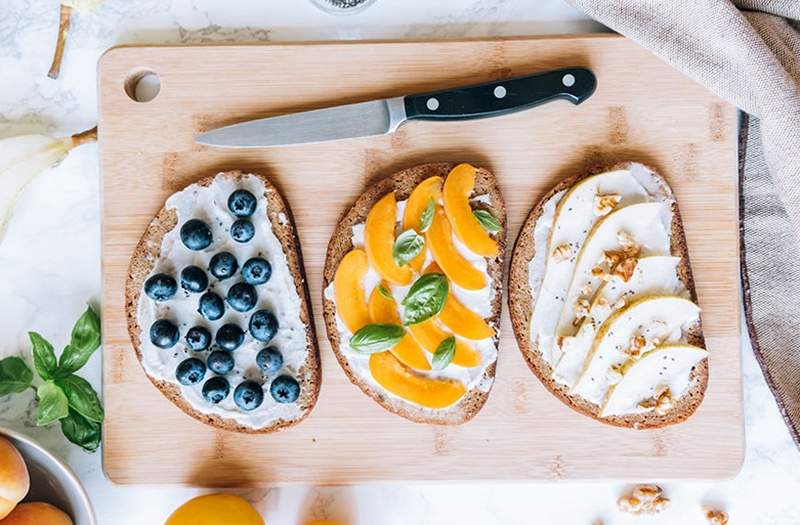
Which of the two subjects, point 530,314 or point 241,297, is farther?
point 530,314

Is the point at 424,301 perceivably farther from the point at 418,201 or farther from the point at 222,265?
the point at 222,265

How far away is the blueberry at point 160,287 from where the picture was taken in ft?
7.12

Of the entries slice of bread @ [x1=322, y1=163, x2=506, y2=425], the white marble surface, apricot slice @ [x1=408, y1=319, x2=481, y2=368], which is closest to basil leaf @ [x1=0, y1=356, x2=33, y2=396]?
the white marble surface

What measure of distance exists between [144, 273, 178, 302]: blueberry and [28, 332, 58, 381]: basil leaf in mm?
323

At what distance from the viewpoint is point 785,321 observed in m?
2.37

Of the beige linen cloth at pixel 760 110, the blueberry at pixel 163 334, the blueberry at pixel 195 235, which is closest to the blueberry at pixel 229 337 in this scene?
the blueberry at pixel 163 334

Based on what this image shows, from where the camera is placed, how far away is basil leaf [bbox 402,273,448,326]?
82.5 inches

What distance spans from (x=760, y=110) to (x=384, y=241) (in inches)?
44.4

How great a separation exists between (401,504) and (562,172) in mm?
1171

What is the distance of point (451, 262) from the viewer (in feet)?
7.13

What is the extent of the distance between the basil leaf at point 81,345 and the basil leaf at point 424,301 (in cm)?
94

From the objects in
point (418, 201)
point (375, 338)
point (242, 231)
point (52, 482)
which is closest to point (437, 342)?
point (375, 338)

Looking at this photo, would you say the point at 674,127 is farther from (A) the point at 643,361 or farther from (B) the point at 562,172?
(A) the point at 643,361

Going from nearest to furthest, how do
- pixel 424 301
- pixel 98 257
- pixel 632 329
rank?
pixel 424 301, pixel 632 329, pixel 98 257
